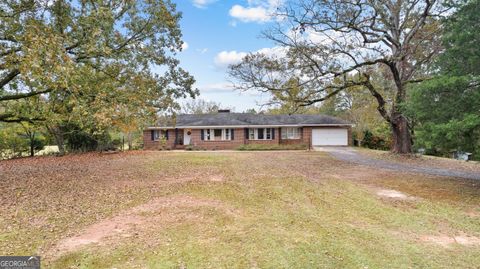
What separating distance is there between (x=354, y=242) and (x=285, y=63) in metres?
13.7

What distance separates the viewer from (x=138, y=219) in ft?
22.0

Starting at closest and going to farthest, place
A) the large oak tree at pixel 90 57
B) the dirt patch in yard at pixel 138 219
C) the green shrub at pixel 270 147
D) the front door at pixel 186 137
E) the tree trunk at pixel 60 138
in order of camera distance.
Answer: the dirt patch in yard at pixel 138 219 < the large oak tree at pixel 90 57 < the tree trunk at pixel 60 138 < the green shrub at pixel 270 147 < the front door at pixel 186 137

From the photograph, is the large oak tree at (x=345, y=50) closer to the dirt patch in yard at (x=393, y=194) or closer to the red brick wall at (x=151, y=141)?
the dirt patch in yard at (x=393, y=194)

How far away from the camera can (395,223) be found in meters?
6.45

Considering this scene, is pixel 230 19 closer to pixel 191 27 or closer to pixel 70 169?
pixel 191 27

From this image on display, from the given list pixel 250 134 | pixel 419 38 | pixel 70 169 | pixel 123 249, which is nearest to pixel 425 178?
pixel 419 38

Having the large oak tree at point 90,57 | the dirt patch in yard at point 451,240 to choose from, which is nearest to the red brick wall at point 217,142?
the large oak tree at point 90,57

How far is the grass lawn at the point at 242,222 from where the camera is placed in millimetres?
4660

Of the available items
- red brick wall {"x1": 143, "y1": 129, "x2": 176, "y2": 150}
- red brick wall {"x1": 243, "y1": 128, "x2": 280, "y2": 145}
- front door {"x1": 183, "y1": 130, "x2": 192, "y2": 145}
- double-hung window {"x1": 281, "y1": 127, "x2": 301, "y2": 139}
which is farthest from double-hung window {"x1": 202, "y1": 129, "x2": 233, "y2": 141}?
double-hung window {"x1": 281, "y1": 127, "x2": 301, "y2": 139}

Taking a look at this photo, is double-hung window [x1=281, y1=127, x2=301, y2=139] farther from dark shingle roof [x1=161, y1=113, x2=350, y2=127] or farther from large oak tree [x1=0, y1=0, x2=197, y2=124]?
large oak tree [x1=0, y1=0, x2=197, y2=124]

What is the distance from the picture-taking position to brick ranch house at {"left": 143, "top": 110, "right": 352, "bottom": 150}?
30.3 m

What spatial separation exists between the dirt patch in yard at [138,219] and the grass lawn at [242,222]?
0.02 meters

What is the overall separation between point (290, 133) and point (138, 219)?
85.0 ft

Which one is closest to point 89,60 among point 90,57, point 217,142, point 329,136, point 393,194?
point 90,57
